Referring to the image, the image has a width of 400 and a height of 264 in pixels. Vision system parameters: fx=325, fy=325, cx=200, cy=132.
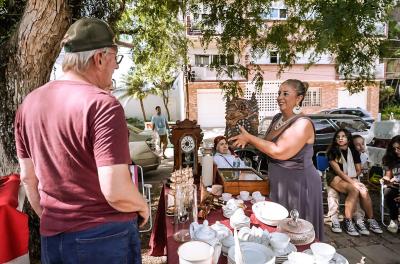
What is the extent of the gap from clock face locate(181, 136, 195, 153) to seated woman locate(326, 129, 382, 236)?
8.07 feet

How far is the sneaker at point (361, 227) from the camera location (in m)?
4.06

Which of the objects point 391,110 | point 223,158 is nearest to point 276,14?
point 223,158

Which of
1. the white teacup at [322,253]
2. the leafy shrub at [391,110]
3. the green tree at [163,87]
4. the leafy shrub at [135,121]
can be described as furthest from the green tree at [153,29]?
the leafy shrub at [391,110]

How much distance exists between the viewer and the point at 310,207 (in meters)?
2.51

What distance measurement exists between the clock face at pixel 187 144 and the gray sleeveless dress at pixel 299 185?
0.74 meters

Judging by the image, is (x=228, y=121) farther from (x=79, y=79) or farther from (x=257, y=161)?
(x=257, y=161)

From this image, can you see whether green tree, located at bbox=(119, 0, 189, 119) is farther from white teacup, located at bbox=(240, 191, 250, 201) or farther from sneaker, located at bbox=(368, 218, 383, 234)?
sneaker, located at bbox=(368, 218, 383, 234)

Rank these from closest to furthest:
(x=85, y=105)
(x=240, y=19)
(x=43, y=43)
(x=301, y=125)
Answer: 1. (x=85, y=105)
2. (x=301, y=125)
3. (x=43, y=43)
4. (x=240, y=19)

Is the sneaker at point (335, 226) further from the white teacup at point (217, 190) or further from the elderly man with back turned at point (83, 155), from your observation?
the elderly man with back turned at point (83, 155)

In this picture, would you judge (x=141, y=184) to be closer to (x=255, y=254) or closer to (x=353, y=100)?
(x=255, y=254)

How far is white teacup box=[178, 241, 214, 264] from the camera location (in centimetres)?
134

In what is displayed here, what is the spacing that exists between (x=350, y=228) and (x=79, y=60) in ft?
13.0

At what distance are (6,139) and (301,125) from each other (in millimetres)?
2716

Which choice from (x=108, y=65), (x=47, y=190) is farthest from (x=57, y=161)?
(x=108, y=65)
